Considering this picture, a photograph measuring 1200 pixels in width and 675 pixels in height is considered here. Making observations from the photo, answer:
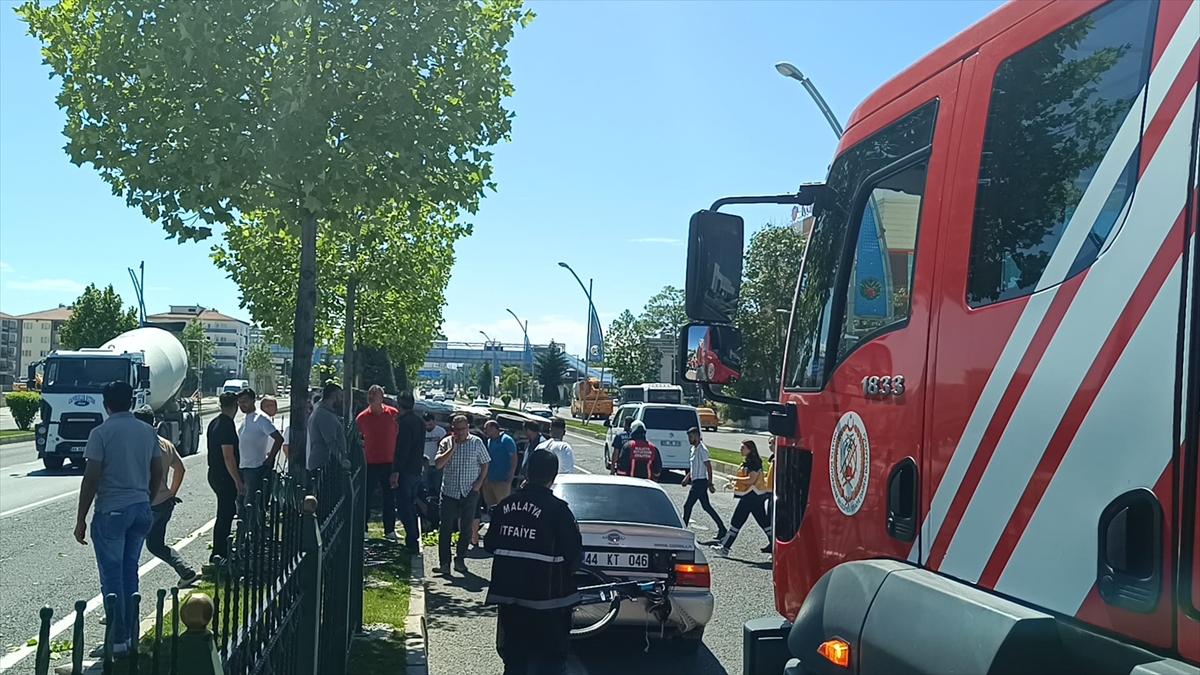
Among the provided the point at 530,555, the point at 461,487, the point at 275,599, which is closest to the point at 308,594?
the point at 275,599

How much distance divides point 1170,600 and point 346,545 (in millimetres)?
5377

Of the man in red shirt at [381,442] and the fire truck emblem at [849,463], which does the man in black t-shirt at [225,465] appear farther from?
the fire truck emblem at [849,463]

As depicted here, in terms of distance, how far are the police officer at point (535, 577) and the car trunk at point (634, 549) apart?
8.56ft

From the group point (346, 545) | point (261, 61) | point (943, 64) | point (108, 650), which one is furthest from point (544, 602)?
point (261, 61)

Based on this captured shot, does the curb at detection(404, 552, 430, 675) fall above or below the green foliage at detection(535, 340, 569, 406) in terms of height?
below

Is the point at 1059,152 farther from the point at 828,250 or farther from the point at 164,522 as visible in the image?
the point at 164,522

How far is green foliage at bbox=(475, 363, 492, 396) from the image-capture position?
477ft

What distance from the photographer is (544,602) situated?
17.6ft

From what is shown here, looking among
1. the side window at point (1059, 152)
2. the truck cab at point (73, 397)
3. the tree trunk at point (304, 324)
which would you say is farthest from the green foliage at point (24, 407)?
the side window at point (1059, 152)

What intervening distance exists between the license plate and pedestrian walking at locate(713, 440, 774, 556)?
567 centimetres

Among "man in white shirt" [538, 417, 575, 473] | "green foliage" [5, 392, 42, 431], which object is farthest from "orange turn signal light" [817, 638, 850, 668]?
"green foliage" [5, 392, 42, 431]

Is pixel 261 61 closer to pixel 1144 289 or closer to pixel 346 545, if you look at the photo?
pixel 346 545

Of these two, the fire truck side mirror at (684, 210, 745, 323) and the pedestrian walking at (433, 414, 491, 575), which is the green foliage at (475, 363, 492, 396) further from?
the fire truck side mirror at (684, 210, 745, 323)

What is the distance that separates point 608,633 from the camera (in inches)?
336
